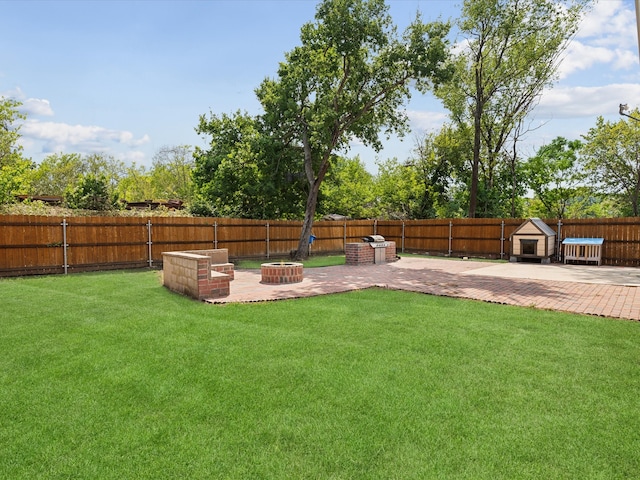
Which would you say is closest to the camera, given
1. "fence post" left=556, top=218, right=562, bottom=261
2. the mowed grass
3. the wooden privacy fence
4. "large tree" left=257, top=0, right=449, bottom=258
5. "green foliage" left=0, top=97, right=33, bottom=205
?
the mowed grass

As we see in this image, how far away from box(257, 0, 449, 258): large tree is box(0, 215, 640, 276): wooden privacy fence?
226 cm

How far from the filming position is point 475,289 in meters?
8.16

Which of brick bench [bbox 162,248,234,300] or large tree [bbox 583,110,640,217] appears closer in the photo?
brick bench [bbox 162,248,234,300]

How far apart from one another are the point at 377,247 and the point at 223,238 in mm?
5775

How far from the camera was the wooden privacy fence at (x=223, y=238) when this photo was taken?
1036cm

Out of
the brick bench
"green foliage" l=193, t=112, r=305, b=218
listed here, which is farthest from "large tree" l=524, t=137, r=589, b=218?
the brick bench

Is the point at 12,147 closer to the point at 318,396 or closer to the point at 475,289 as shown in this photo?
the point at 475,289

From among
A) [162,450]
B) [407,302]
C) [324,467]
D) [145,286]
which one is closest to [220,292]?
[145,286]

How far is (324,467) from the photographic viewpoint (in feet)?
7.59

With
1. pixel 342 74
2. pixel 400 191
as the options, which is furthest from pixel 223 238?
pixel 400 191

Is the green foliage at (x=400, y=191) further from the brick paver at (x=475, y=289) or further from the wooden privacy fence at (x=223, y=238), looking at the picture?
the brick paver at (x=475, y=289)

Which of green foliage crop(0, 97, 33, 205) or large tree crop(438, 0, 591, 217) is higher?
large tree crop(438, 0, 591, 217)

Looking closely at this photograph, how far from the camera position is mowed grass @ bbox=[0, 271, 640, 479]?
2367 mm

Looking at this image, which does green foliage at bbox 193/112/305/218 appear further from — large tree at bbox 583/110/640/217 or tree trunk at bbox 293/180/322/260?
large tree at bbox 583/110/640/217
